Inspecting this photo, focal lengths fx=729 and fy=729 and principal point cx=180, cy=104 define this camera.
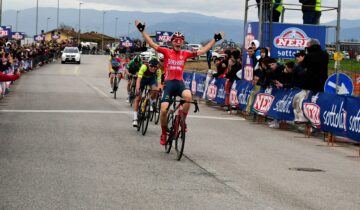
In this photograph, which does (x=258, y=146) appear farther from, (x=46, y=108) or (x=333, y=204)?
(x=46, y=108)

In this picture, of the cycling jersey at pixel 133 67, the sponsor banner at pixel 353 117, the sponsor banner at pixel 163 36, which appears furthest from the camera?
the sponsor banner at pixel 163 36

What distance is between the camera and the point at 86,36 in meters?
194

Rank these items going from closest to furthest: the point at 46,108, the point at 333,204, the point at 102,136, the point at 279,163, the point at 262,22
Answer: the point at 333,204 < the point at 279,163 < the point at 102,136 < the point at 46,108 < the point at 262,22

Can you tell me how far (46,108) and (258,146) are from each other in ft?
29.2

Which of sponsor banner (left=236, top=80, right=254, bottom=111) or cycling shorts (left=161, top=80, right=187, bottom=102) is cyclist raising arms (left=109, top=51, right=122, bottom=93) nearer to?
sponsor banner (left=236, top=80, right=254, bottom=111)

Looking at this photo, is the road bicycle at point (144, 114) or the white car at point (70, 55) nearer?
the road bicycle at point (144, 114)

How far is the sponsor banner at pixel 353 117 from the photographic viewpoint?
14758 millimetres

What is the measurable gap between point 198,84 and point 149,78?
480 inches

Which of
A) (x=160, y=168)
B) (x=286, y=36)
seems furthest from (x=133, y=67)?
(x=160, y=168)

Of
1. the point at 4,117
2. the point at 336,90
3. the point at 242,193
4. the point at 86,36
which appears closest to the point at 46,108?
the point at 4,117

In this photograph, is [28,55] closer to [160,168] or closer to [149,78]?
[149,78]

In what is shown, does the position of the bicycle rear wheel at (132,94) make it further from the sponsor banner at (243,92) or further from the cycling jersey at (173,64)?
the cycling jersey at (173,64)

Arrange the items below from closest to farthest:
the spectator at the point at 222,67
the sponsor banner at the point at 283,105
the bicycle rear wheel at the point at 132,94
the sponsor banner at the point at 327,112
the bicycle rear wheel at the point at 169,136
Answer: the bicycle rear wheel at the point at 169,136, the sponsor banner at the point at 327,112, the sponsor banner at the point at 283,105, the bicycle rear wheel at the point at 132,94, the spectator at the point at 222,67

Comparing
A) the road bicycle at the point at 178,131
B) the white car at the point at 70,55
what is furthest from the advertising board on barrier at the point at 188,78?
the white car at the point at 70,55
